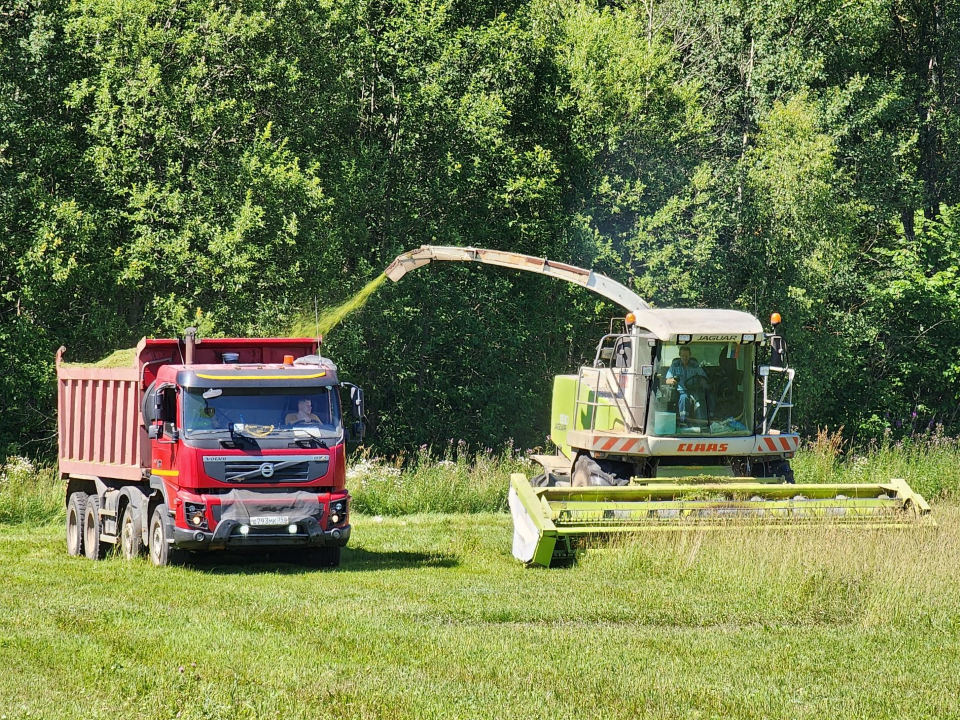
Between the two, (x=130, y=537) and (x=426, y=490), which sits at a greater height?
(x=130, y=537)

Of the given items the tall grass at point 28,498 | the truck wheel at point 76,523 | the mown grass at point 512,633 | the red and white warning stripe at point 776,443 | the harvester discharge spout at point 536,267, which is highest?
the harvester discharge spout at point 536,267

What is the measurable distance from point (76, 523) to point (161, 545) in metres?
3.36

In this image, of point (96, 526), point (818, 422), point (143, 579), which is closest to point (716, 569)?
point (143, 579)

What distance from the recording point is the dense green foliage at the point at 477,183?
29328mm

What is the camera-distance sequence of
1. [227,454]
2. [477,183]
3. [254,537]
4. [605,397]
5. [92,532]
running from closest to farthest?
[254,537], [227,454], [92,532], [605,397], [477,183]

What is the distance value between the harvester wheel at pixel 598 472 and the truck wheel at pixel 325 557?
3.94 meters

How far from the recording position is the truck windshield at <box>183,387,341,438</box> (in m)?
15.9

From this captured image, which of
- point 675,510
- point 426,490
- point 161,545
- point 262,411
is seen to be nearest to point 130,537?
point 161,545

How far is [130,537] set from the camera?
1708 cm

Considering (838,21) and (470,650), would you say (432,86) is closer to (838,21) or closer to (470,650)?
(838,21)

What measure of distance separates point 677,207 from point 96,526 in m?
20.7

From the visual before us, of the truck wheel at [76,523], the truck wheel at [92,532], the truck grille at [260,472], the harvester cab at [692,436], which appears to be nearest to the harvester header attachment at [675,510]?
the harvester cab at [692,436]

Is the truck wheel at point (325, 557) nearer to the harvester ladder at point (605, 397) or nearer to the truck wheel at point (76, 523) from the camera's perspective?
the truck wheel at point (76, 523)

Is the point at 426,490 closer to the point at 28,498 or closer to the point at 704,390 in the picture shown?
the point at 28,498
